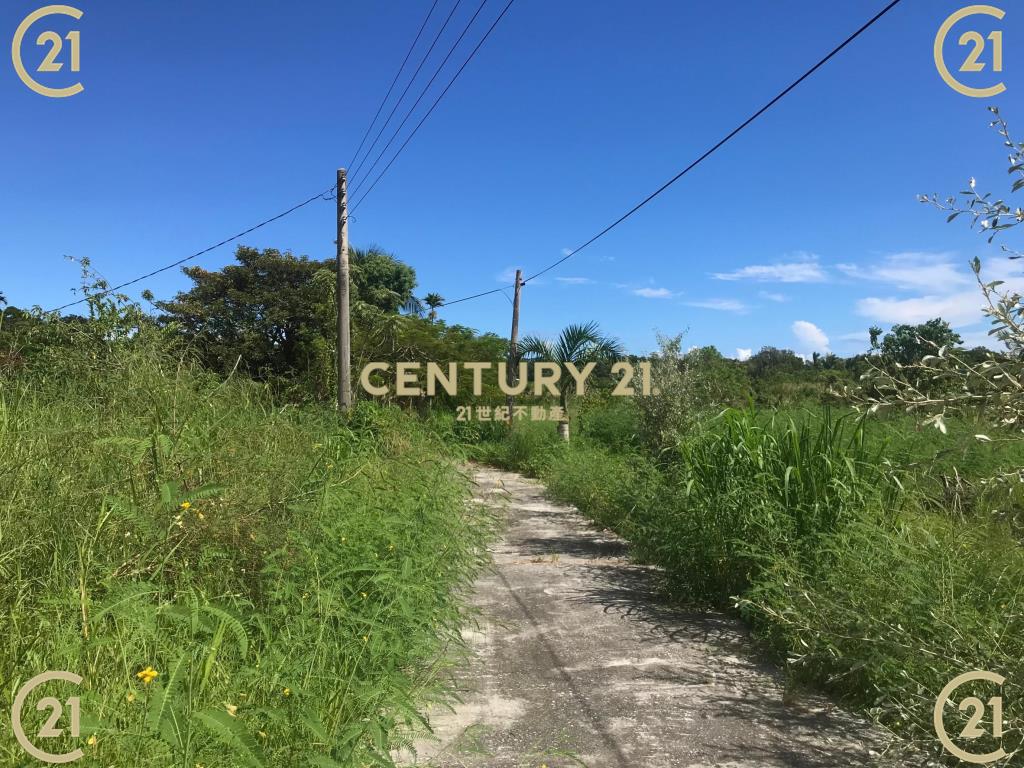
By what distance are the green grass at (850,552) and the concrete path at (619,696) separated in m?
0.23

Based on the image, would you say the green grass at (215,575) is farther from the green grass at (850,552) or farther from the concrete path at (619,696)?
the green grass at (850,552)

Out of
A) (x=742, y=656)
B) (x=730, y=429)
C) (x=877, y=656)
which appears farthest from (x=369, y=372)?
(x=877, y=656)

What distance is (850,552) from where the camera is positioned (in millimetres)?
3740

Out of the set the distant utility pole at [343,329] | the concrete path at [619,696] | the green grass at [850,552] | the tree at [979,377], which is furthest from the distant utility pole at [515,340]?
the tree at [979,377]

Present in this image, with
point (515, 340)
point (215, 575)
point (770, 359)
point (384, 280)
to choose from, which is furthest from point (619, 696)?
point (770, 359)

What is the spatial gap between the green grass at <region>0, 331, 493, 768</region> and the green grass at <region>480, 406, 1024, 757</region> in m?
1.73

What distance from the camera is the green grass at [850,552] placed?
9.14 ft

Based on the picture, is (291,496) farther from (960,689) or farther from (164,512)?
(960,689)

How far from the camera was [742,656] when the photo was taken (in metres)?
4.04

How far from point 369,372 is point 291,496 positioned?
43.1ft

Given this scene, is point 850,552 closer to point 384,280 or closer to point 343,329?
point 343,329

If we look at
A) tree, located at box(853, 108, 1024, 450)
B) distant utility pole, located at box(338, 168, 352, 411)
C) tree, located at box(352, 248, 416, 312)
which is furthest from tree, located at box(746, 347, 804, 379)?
tree, located at box(853, 108, 1024, 450)

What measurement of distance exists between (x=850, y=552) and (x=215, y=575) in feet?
11.2

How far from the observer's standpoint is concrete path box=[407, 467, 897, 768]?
2.79 meters
